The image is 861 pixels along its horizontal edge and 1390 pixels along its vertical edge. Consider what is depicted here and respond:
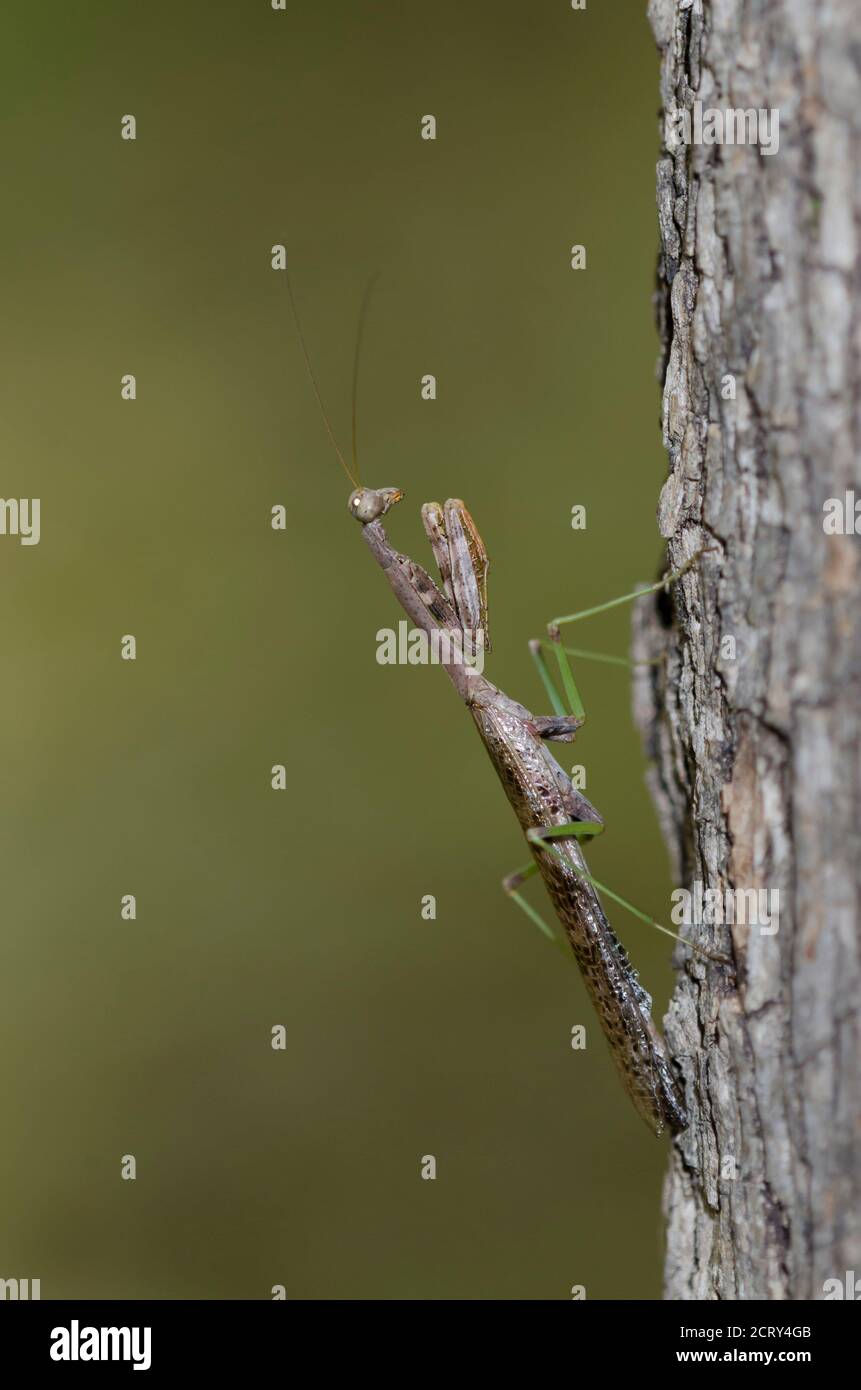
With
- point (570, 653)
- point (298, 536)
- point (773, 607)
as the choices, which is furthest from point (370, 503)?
point (298, 536)

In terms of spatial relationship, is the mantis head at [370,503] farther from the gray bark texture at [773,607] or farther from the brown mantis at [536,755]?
the gray bark texture at [773,607]

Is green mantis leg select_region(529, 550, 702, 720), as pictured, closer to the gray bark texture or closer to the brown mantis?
the brown mantis

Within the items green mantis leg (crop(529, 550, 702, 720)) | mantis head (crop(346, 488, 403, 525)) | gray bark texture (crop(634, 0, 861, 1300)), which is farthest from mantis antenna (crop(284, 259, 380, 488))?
gray bark texture (crop(634, 0, 861, 1300))

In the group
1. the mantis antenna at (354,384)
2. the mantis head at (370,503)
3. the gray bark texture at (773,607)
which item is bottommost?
the gray bark texture at (773,607)

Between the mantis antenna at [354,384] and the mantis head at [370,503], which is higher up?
the mantis antenna at [354,384]

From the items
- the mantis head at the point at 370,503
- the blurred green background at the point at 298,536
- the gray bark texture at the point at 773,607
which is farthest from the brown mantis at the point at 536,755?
the blurred green background at the point at 298,536

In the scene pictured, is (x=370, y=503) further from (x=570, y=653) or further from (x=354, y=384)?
(x=354, y=384)
